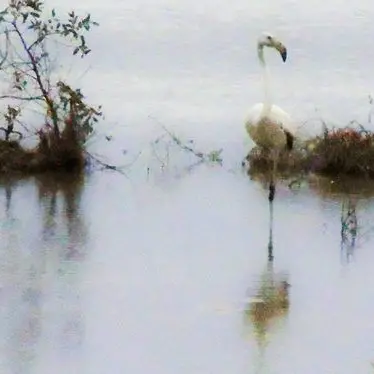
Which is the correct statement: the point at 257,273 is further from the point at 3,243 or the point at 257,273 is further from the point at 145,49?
the point at 145,49

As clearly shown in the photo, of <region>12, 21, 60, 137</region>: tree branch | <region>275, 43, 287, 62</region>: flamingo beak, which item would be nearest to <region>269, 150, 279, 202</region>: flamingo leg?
<region>275, 43, 287, 62</region>: flamingo beak

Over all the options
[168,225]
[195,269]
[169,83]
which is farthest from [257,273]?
[169,83]

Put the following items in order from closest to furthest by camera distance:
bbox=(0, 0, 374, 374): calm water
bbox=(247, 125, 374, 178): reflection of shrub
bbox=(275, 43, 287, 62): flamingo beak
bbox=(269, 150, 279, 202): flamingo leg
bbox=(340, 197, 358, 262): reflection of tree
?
bbox=(0, 0, 374, 374): calm water
bbox=(340, 197, 358, 262): reflection of tree
bbox=(269, 150, 279, 202): flamingo leg
bbox=(247, 125, 374, 178): reflection of shrub
bbox=(275, 43, 287, 62): flamingo beak

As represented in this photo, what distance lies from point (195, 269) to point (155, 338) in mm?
1586

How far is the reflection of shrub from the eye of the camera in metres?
12.2

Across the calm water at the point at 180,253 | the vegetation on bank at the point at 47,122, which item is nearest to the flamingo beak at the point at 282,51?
the calm water at the point at 180,253

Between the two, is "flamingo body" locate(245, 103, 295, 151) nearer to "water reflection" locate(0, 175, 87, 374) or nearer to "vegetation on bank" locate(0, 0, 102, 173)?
"vegetation on bank" locate(0, 0, 102, 173)

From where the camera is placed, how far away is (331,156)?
12.4 meters

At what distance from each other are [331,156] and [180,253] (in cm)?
312

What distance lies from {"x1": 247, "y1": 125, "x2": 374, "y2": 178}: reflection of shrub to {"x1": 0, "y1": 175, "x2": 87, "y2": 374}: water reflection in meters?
1.74

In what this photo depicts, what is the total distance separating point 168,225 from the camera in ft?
34.0

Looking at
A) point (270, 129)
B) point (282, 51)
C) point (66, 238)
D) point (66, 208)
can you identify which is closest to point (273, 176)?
point (270, 129)

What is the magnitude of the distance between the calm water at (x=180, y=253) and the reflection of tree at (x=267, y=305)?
4 cm

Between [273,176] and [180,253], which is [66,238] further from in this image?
[273,176]
